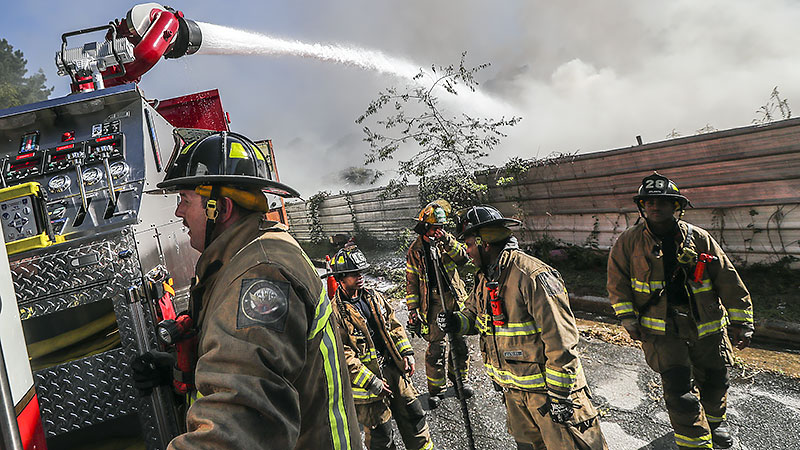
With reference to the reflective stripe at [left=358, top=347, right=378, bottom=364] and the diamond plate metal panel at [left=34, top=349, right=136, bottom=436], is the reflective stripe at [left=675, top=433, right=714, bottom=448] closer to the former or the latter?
the reflective stripe at [left=358, top=347, right=378, bottom=364]

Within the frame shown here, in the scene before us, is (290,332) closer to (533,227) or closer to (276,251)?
(276,251)

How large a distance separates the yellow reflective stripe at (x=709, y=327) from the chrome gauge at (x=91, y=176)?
4225mm

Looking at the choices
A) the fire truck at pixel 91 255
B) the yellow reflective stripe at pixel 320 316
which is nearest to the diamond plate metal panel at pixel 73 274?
the fire truck at pixel 91 255

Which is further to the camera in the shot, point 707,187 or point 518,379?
point 707,187

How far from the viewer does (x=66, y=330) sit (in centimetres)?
229

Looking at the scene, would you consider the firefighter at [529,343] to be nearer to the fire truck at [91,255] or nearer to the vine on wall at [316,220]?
the fire truck at [91,255]

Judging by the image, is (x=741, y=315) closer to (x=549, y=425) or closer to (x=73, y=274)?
(x=549, y=425)

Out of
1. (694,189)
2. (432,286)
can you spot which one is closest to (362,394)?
(432,286)

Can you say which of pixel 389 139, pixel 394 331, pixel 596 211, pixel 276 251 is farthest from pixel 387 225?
pixel 276 251

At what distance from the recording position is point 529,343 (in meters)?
2.87

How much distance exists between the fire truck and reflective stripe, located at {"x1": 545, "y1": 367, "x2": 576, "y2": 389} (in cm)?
207

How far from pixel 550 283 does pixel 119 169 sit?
2.65 meters

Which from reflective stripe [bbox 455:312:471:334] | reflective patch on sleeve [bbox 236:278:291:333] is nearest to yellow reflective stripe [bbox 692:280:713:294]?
reflective stripe [bbox 455:312:471:334]

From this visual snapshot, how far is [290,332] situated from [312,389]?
0.25 metres
